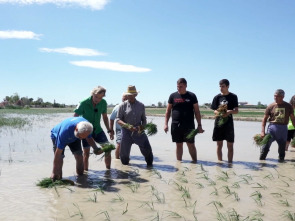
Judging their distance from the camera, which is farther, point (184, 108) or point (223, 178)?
point (184, 108)

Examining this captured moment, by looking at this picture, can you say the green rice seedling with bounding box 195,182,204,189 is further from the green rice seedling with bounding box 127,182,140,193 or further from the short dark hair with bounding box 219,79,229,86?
the short dark hair with bounding box 219,79,229,86

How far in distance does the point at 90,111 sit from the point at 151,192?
86.1 inches

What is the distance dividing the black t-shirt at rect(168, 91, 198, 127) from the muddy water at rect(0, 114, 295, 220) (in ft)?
3.29

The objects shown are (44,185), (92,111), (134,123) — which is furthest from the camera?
(134,123)

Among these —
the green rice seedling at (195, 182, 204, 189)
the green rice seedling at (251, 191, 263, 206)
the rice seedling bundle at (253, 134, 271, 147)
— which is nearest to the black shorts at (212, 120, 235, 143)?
the rice seedling bundle at (253, 134, 271, 147)

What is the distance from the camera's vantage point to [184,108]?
7.05 m

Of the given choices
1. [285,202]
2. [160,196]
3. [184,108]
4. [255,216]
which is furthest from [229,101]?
[255,216]

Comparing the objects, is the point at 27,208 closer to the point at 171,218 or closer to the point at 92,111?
the point at 171,218

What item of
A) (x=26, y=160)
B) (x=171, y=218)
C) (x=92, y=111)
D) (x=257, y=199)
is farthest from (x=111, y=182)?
(x=26, y=160)

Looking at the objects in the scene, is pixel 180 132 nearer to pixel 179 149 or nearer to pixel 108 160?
pixel 179 149

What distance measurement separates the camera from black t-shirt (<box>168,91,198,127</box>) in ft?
23.1

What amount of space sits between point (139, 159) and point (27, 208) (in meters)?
4.19

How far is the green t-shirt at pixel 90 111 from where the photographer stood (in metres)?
5.88

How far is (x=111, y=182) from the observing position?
17.3 feet
